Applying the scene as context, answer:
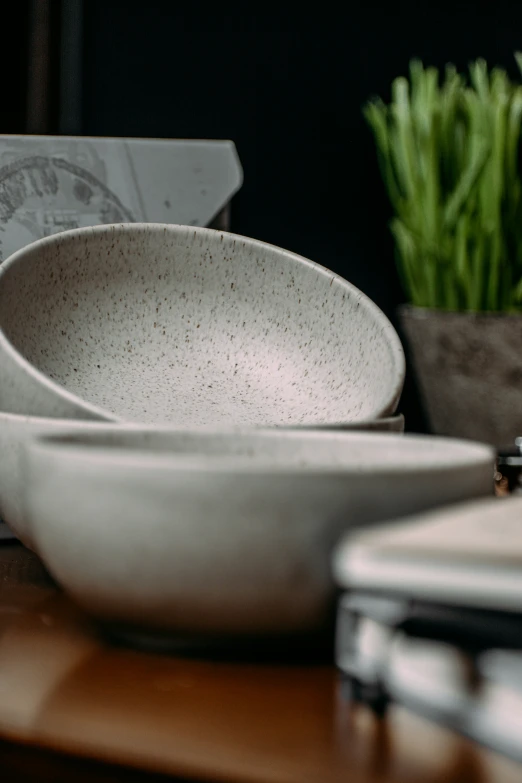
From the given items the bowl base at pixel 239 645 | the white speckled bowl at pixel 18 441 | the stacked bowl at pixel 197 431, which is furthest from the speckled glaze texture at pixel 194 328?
the bowl base at pixel 239 645

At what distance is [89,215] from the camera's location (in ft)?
3.36

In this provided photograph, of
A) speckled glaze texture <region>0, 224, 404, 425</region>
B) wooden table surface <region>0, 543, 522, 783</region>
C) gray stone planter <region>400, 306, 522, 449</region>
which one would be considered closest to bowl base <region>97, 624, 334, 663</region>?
wooden table surface <region>0, 543, 522, 783</region>

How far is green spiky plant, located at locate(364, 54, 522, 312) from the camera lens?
1161 mm

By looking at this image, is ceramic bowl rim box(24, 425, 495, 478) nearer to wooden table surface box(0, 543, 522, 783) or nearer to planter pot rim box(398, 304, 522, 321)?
wooden table surface box(0, 543, 522, 783)

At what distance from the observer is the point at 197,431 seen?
49 centimetres

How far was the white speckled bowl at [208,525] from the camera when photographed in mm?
390

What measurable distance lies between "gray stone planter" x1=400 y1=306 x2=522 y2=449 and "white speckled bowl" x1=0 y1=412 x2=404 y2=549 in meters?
0.60

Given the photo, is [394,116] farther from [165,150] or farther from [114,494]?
[114,494]

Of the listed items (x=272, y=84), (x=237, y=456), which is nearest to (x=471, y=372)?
(x=272, y=84)

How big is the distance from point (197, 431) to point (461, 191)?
2.51 ft

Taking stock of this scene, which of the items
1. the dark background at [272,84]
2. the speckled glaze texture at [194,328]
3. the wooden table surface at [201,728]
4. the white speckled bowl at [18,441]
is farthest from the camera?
the dark background at [272,84]

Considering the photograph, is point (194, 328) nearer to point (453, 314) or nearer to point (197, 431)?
point (197, 431)

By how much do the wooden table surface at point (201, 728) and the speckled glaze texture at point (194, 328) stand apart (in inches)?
11.2

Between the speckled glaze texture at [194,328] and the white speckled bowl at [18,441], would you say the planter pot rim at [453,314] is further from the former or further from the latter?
the white speckled bowl at [18,441]
